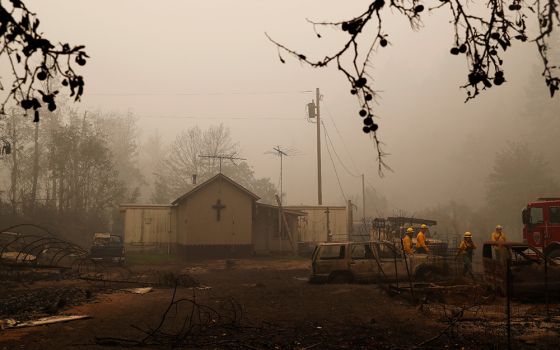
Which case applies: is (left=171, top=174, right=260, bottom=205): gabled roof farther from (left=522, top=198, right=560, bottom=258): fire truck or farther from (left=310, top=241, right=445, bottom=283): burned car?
(left=522, top=198, right=560, bottom=258): fire truck

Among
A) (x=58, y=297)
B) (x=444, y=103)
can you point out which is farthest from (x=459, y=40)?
(x=444, y=103)

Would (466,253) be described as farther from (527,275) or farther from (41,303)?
(41,303)

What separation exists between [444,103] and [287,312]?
142 m

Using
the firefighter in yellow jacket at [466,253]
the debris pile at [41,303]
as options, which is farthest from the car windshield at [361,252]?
the debris pile at [41,303]

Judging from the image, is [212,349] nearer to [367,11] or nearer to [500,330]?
[500,330]

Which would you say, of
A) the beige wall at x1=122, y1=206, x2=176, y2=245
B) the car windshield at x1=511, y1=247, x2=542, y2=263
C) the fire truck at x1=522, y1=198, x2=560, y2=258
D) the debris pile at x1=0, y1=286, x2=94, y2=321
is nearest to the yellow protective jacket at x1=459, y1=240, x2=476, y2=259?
the car windshield at x1=511, y1=247, x2=542, y2=263

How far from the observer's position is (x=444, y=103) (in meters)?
140

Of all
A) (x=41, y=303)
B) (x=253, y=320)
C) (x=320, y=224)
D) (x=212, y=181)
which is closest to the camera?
(x=253, y=320)

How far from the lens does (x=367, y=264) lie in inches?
590

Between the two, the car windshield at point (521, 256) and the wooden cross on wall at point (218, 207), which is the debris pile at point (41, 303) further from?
the wooden cross on wall at point (218, 207)

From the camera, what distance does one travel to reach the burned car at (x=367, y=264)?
1487 cm

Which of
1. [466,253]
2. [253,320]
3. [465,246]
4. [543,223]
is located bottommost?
[253,320]

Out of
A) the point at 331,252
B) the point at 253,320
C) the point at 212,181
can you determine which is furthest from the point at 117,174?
the point at 253,320

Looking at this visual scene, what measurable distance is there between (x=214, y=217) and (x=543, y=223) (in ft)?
60.4
